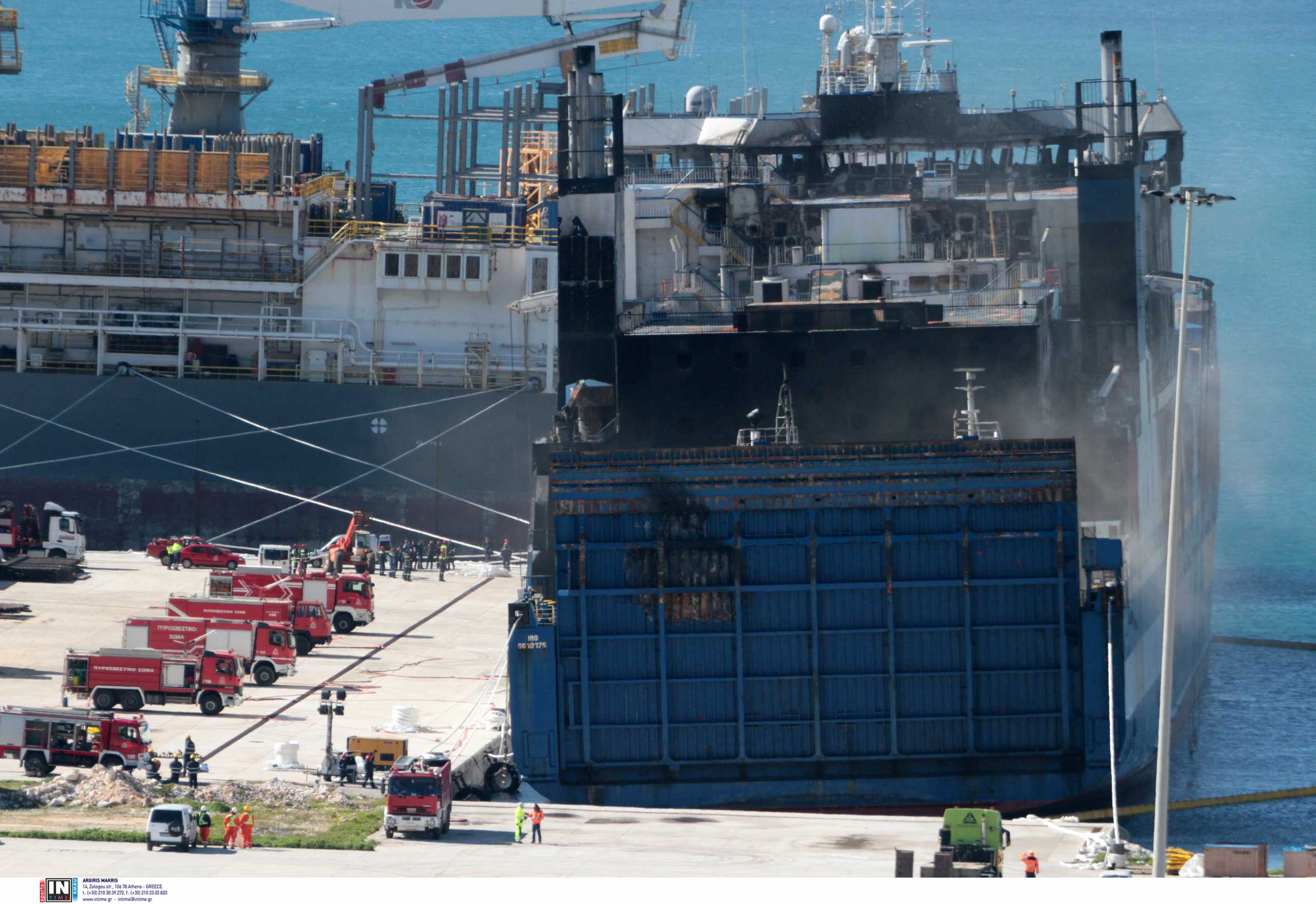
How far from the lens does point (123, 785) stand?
34094mm

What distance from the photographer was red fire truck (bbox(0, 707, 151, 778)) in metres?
36.2

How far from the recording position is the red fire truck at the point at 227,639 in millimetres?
45281

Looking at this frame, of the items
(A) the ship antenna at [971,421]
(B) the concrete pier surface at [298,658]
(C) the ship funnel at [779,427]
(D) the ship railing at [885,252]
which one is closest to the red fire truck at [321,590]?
(B) the concrete pier surface at [298,658]

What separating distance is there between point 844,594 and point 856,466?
219 cm

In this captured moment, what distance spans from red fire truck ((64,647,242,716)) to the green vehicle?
1880cm

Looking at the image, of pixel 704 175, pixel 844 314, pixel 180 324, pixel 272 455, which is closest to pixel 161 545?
pixel 272 455

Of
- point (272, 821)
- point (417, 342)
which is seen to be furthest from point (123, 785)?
point (417, 342)

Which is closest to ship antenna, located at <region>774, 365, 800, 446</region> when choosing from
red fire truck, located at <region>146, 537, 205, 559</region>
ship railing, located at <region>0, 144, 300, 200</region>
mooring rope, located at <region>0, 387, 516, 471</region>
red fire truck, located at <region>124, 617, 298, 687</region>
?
red fire truck, located at <region>124, 617, 298, 687</region>

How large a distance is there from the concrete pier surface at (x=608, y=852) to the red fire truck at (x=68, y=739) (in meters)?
5.86

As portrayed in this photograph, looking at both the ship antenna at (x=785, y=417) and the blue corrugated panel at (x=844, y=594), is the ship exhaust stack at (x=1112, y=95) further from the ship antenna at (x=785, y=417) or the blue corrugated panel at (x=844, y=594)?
the blue corrugated panel at (x=844, y=594)

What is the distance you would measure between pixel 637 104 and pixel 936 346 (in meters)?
42.5

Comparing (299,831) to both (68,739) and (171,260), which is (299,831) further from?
(171,260)

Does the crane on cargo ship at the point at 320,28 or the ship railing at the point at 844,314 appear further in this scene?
the crane on cargo ship at the point at 320,28
